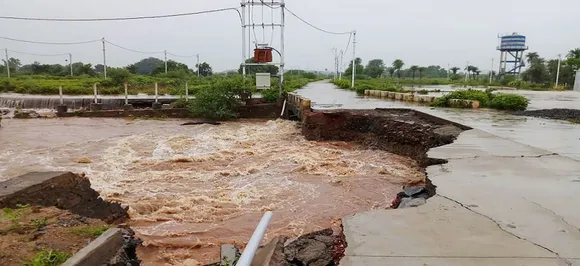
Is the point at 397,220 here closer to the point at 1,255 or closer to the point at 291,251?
the point at 291,251

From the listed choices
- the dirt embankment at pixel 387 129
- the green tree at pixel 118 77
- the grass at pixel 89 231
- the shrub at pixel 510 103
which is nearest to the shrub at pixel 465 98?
the shrub at pixel 510 103

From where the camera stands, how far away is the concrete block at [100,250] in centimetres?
335

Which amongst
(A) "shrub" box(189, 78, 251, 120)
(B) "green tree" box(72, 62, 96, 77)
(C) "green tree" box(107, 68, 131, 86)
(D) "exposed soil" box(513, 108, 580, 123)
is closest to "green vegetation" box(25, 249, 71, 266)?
(D) "exposed soil" box(513, 108, 580, 123)

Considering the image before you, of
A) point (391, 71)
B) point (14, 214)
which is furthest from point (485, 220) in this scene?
point (391, 71)

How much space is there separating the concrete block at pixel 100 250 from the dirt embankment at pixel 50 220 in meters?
0.07

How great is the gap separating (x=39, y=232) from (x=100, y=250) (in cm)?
83

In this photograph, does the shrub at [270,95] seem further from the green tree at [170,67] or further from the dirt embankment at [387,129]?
the green tree at [170,67]

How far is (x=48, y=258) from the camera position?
3.34 m

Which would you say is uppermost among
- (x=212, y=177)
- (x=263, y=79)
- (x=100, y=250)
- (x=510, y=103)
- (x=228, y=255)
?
(x=263, y=79)

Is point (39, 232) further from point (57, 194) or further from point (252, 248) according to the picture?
point (252, 248)

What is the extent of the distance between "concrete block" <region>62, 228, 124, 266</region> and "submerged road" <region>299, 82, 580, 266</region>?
2.12 meters

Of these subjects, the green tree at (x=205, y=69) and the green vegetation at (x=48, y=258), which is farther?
the green tree at (x=205, y=69)

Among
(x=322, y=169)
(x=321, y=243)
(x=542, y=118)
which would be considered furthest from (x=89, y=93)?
(x=321, y=243)

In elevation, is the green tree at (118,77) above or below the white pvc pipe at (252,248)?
above
